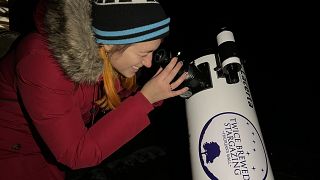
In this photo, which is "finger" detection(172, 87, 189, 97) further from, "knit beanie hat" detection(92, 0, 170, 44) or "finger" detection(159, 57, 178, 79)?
"knit beanie hat" detection(92, 0, 170, 44)

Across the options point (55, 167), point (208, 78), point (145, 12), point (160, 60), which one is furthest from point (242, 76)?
point (55, 167)

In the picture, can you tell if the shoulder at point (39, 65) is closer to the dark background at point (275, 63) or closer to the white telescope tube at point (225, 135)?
the white telescope tube at point (225, 135)

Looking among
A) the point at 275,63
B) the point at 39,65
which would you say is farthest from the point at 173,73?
the point at 275,63

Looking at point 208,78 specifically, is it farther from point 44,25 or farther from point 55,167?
point 55,167

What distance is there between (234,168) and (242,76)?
0.50 meters

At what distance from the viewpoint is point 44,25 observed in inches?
42.1

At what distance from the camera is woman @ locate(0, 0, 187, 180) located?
3.37 feet

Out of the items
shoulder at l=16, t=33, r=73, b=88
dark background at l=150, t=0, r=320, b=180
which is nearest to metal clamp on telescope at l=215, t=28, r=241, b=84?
shoulder at l=16, t=33, r=73, b=88

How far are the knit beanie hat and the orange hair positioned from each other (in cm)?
10

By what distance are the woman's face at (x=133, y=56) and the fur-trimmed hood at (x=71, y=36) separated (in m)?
0.11

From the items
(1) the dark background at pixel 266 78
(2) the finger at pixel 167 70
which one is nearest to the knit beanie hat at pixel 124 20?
(2) the finger at pixel 167 70

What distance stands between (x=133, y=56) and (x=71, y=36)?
0.86ft

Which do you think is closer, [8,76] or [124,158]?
[8,76]

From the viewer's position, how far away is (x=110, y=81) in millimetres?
1251
